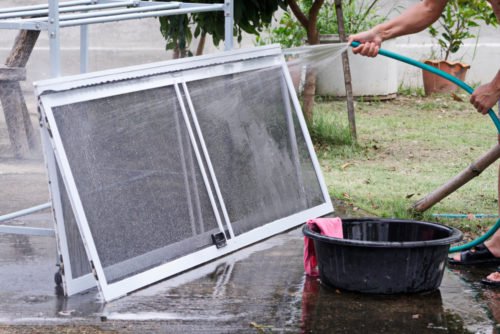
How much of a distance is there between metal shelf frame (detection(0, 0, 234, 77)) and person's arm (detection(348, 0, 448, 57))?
1102 millimetres

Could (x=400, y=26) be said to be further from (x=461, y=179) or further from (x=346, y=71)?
(x=346, y=71)

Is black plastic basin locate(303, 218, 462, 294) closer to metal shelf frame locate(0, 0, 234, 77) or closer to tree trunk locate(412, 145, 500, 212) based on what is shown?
tree trunk locate(412, 145, 500, 212)

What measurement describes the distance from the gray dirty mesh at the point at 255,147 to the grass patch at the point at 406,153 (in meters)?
0.70

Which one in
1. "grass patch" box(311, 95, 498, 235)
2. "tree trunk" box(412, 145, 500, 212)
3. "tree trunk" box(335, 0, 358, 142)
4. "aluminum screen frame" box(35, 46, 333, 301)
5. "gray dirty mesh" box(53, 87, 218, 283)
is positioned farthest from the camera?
"tree trunk" box(335, 0, 358, 142)

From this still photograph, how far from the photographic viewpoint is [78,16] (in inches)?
177

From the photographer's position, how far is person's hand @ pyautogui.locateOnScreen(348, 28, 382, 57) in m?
4.71

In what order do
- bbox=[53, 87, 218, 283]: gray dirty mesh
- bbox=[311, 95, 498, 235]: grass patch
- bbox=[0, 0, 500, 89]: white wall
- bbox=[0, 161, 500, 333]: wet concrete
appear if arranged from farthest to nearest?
bbox=[0, 0, 500, 89]: white wall
bbox=[311, 95, 498, 235]: grass patch
bbox=[53, 87, 218, 283]: gray dirty mesh
bbox=[0, 161, 500, 333]: wet concrete

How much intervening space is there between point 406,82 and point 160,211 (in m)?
8.45

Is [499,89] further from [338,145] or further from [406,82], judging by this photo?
[406,82]

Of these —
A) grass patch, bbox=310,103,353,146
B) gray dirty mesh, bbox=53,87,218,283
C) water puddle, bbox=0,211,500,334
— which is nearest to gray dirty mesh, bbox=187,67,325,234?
gray dirty mesh, bbox=53,87,218,283

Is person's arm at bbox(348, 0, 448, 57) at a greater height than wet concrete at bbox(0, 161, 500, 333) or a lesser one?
greater

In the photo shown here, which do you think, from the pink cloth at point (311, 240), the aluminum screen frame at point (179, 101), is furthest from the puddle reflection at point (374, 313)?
the aluminum screen frame at point (179, 101)

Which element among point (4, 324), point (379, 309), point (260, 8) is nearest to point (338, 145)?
point (260, 8)

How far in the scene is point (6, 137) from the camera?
16.6 ft
